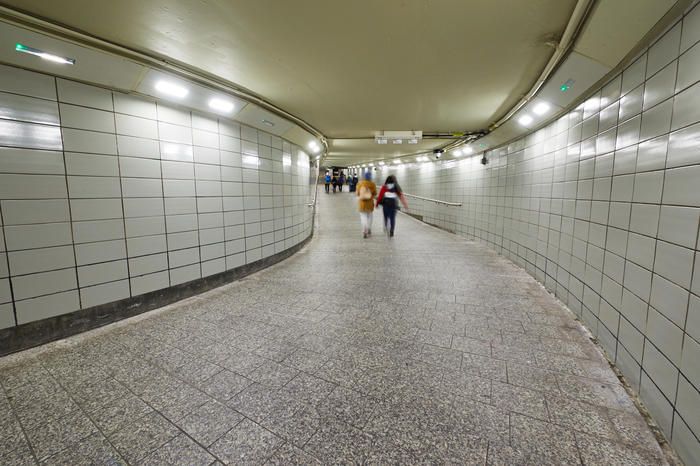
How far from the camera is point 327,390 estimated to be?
5.80 feet

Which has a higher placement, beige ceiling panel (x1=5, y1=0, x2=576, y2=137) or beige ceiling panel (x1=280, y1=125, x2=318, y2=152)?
beige ceiling panel (x1=5, y1=0, x2=576, y2=137)

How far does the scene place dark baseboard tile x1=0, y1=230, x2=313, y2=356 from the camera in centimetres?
225

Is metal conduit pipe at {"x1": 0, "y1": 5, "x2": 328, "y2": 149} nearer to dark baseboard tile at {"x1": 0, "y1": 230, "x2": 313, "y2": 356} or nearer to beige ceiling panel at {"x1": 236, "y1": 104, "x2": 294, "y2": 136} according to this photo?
beige ceiling panel at {"x1": 236, "y1": 104, "x2": 294, "y2": 136}

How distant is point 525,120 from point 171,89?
452 centimetres

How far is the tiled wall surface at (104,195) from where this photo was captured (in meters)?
2.24

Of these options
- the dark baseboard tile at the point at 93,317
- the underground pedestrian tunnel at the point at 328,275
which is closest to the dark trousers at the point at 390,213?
the underground pedestrian tunnel at the point at 328,275

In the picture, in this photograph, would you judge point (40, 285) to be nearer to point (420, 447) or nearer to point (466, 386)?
point (420, 447)

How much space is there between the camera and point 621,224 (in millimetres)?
2074

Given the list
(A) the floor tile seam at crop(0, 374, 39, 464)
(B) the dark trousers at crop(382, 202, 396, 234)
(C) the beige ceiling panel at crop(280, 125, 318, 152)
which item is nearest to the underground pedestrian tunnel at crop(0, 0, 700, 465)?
(A) the floor tile seam at crop(0, 374, 39, 464)

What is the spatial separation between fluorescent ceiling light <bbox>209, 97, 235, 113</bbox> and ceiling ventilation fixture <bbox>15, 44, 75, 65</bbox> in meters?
1.23

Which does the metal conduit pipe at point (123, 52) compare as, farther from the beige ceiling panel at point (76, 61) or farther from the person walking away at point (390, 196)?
the person walking away at point (390, 196)

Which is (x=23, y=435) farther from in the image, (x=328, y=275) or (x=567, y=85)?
(x=567, y=85)

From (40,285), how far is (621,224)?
465cm

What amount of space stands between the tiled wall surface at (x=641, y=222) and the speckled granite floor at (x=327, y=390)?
8.6 inches
